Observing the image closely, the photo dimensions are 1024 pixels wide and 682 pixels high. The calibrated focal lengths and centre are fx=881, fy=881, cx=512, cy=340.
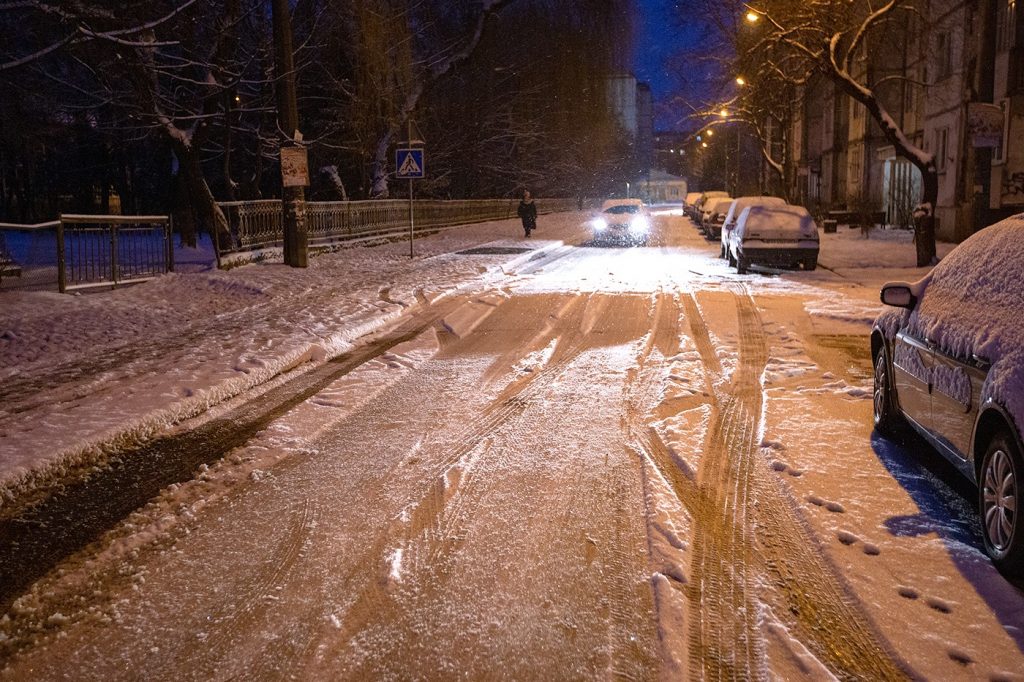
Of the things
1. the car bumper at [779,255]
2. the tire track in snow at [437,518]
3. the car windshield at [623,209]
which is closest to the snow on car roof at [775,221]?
the car bumper at [779,255]

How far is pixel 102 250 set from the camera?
15.4 metres

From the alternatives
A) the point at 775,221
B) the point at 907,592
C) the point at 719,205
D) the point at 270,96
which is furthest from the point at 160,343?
the point at 719,205

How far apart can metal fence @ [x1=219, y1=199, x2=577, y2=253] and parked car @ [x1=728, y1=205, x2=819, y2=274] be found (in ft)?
36.5

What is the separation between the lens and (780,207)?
20.6 metres

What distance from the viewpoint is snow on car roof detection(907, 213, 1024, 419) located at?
168 inches

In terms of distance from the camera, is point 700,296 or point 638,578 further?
point 700,296

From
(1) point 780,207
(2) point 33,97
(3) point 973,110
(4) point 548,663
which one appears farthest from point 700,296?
(2) point 33,97

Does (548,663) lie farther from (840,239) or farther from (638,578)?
(840,239)

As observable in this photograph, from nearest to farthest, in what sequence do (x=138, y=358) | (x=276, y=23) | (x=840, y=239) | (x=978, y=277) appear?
(x=978, y=277), (x=138, y=358), (x=276, y=23), (x=840, y=239)

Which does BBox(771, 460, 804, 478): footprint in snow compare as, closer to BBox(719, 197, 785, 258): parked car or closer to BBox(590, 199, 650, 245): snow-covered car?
BBox(719, 197, 785, 258): parked car

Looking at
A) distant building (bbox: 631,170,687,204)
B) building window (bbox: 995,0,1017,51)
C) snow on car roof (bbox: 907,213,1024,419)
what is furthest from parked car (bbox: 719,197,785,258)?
distant building (bbox: 631,170,687,204)

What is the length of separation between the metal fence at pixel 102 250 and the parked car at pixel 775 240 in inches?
477

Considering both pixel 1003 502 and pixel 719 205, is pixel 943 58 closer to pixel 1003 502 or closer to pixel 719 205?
pixel 719 205

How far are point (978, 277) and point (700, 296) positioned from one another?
1001 cm
